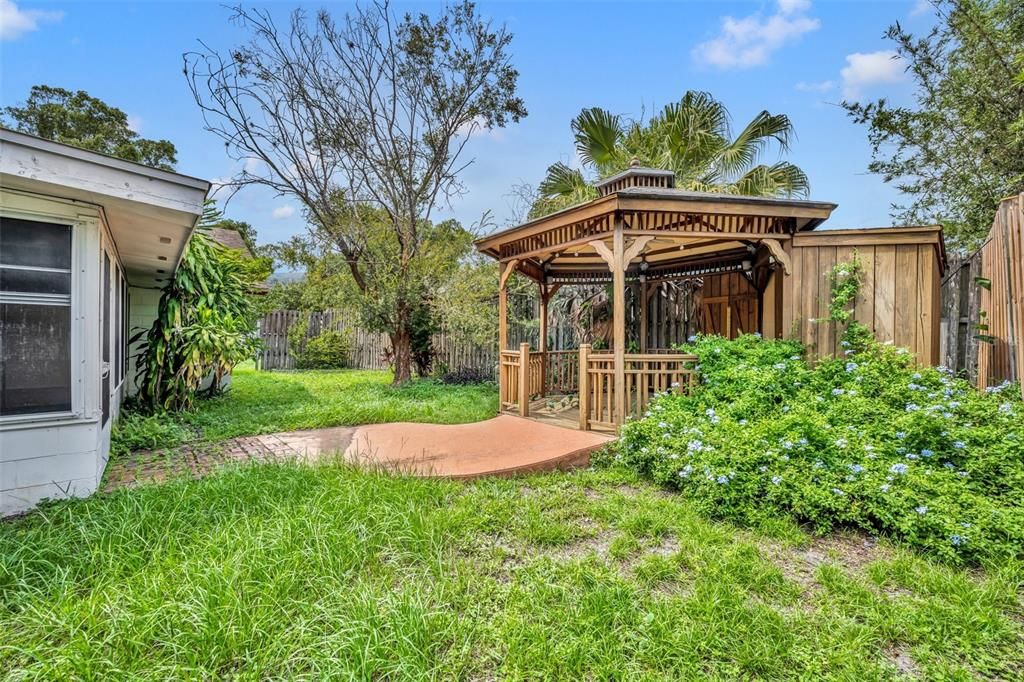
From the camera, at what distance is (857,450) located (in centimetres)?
336

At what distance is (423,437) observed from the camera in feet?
17.8

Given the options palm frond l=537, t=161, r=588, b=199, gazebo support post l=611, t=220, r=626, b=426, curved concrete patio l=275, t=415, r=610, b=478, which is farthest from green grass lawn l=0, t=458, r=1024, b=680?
palm frond l=537, t=161, r=588, b=199

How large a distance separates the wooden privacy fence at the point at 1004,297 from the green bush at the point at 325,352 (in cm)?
1394

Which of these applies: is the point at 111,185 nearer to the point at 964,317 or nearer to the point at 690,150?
the point at 964,317

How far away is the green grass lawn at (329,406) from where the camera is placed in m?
6.07

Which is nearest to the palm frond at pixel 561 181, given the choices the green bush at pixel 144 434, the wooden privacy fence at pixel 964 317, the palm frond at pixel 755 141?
the palm frond at pixel 755 141

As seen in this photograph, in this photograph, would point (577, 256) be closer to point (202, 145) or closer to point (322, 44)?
point (322, 44)

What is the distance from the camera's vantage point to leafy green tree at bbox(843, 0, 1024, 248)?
6906 millimetres

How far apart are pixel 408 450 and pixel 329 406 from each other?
109 inches

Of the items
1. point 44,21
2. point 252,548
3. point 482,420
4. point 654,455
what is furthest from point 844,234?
point 44,21

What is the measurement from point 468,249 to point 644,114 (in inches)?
219

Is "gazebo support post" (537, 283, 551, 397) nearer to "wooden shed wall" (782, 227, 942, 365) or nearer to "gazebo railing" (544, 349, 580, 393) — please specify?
"gazebo railing" (544, 349, 580, 393)

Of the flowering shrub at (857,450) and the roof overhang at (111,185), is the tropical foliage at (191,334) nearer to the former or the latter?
the roof overhang at (111,185)

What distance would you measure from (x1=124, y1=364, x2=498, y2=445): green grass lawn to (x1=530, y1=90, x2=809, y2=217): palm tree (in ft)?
17.0
